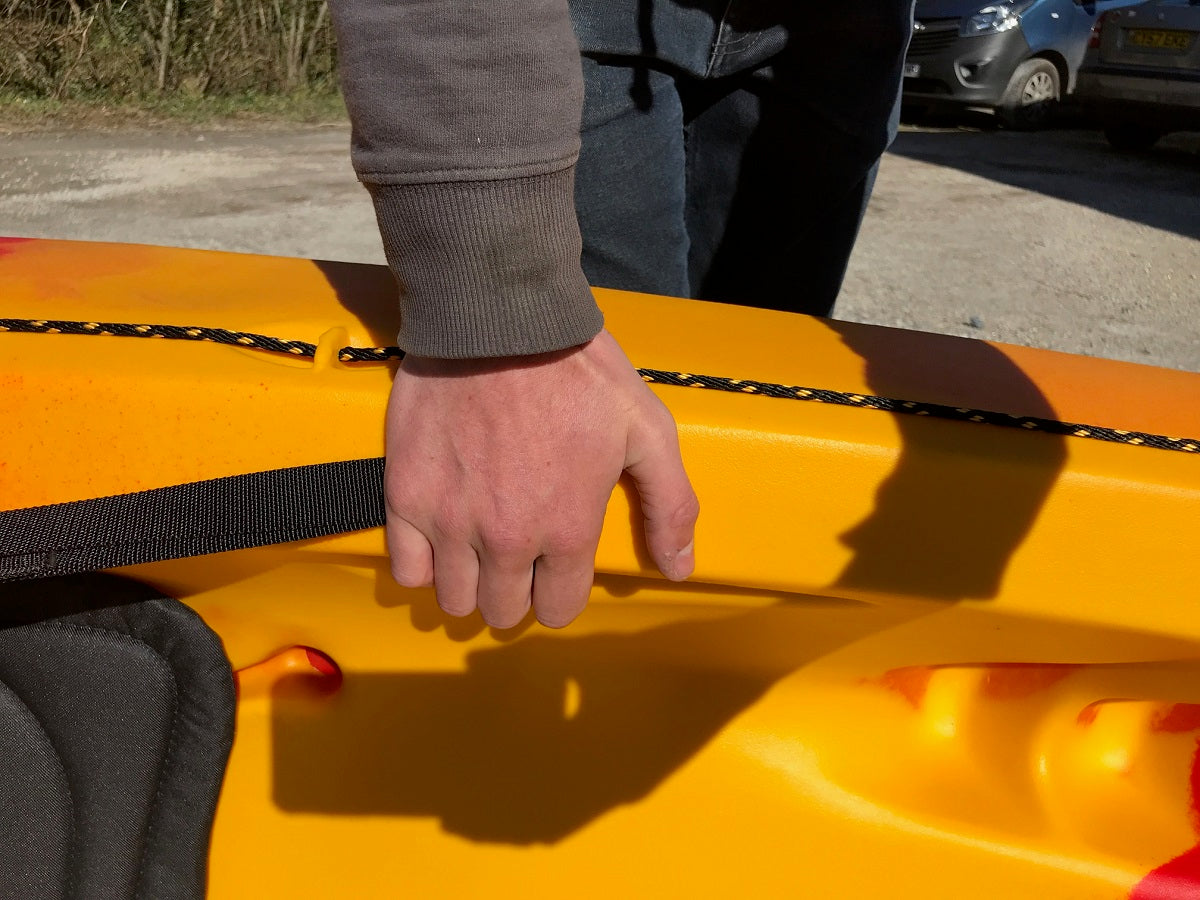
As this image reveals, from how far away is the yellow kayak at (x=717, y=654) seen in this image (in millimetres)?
775

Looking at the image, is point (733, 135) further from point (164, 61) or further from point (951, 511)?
point (164, 61)

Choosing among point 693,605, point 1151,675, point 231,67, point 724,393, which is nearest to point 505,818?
point 693,605

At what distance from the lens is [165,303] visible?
925 mm

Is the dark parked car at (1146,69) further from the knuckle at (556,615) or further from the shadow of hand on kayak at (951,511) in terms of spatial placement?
the knuckle at (556,615)

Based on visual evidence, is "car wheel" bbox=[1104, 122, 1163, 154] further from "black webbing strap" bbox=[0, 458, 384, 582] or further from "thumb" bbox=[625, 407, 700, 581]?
"black webbing strap" bbox=[0, 458, 384, 582]

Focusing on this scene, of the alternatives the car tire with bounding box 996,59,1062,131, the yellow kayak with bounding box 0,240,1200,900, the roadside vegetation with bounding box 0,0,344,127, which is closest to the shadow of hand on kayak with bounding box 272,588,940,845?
the yellow kayak with bounding box 0,240,1200,900

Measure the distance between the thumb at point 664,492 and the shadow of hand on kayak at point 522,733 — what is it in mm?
143

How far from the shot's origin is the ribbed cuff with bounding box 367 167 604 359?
0.66 meters

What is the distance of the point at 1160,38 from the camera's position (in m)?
6.97

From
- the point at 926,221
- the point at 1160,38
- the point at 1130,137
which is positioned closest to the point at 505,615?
the point at 926,221

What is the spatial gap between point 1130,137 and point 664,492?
28.0ft

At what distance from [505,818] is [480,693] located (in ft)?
0.36

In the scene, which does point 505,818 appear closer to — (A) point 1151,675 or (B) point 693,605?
(B) point 693,605

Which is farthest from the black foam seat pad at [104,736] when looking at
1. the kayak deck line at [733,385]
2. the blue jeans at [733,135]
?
the blue jeans at [733,135]
